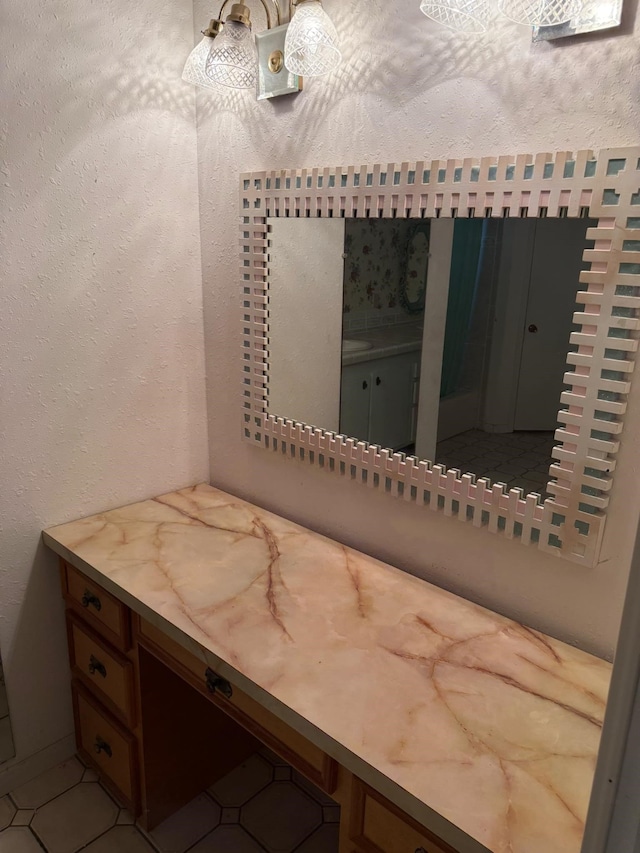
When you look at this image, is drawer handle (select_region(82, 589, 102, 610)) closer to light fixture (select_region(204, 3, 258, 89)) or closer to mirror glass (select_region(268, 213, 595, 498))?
mirror glass (select_region(268, 213, 595, 498))

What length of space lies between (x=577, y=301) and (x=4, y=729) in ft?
5.44

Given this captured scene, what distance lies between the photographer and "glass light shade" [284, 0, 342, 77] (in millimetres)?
1239

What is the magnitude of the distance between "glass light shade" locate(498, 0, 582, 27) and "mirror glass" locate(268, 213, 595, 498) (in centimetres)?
30

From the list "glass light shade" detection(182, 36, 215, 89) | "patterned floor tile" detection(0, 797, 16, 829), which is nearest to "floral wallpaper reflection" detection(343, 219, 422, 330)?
"glass light shade" detection(182, 36, 215, 89)

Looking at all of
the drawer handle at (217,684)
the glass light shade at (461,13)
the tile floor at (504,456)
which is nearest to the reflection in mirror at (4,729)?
the drawer handle at (217,684)

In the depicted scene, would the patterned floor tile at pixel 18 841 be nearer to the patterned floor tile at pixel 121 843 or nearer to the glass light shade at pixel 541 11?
the patterned floor tile at pixel 121 843

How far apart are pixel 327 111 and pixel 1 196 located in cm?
72

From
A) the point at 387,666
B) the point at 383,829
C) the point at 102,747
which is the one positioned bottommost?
the point at 102,747

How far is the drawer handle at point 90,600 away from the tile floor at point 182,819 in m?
0.55

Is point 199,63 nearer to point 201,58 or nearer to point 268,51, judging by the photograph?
point 201,58

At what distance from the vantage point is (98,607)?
145 centimetres

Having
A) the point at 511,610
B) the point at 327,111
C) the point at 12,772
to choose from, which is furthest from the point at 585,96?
the point at 12,772

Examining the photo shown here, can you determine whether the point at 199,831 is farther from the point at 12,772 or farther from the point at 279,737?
the point at 279,737

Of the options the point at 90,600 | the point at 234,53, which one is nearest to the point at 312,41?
the point at 234,53
